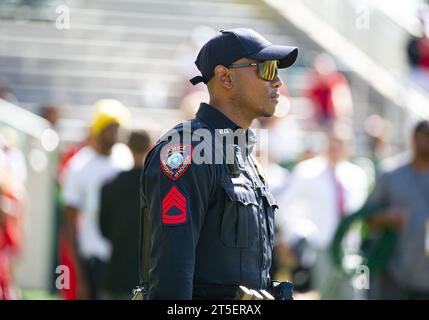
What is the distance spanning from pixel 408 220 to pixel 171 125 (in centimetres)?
536

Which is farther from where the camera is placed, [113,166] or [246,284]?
[113,166]

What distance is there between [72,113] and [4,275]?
5.26 metres

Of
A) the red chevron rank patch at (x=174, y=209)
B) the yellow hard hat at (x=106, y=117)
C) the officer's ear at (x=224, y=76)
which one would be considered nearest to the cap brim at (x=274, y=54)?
the officer's ear at (x=224, y=76)

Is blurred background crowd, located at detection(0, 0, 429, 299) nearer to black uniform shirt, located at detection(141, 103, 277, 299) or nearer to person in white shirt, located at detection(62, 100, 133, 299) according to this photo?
person in white shirt, located at detection(62, 100, 133, 299)

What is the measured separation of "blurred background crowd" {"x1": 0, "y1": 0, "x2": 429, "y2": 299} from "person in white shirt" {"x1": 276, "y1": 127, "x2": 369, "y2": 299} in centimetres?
→ 1

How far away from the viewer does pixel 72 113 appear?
1467cm

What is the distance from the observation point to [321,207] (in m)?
10.4

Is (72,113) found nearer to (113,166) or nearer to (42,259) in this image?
(42,259)

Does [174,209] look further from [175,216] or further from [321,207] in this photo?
[321,207]

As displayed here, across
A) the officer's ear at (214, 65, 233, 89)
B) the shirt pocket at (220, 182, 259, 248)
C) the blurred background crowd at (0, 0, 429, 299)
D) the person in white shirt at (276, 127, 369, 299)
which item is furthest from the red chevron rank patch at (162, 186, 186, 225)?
the person in white shirt at (276, 127, 369, 299)

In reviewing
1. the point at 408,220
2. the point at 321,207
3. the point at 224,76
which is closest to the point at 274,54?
the point at 224,76

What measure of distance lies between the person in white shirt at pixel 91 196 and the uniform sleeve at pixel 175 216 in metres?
4.95

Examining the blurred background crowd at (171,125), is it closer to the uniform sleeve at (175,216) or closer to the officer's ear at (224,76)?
the officer's ear at (224,76)
